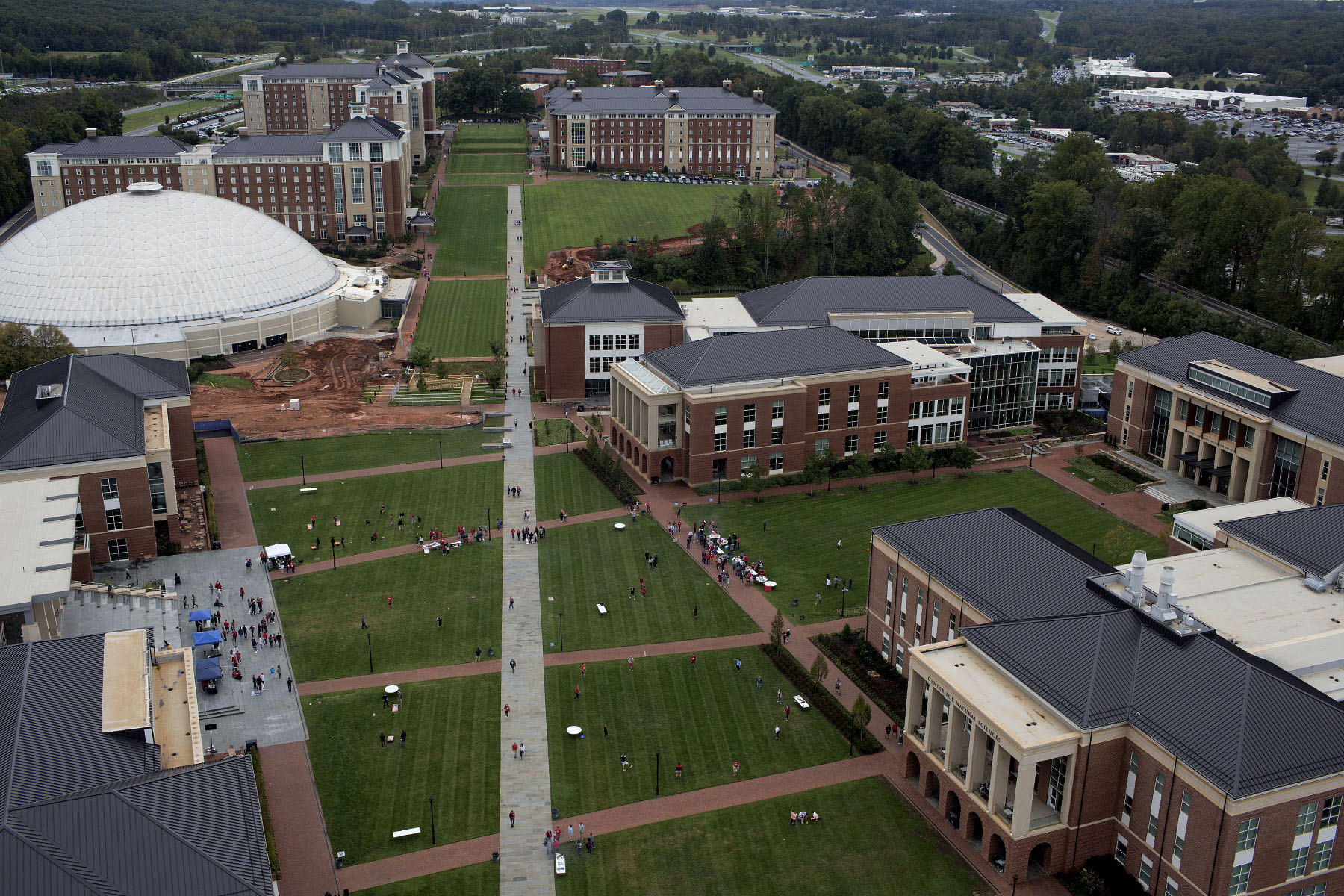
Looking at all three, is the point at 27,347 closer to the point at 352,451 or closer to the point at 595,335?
the point at 352,451

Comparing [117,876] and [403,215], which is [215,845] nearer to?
[117,876]

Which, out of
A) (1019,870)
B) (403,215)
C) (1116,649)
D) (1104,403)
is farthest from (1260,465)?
(403,215)

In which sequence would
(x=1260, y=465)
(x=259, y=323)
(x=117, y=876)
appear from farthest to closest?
(x=259, y=323), (x=1260, y=465), (x=117, y=876)

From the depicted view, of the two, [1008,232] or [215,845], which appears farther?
[1008,232]

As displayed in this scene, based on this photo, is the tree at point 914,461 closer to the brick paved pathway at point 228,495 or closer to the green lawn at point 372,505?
the green lawn at point 372,505

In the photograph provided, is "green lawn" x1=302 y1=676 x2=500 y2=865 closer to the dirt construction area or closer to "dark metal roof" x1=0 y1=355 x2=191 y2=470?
"dark metal roof" x1=0 y1=355 x2=191 y2=470

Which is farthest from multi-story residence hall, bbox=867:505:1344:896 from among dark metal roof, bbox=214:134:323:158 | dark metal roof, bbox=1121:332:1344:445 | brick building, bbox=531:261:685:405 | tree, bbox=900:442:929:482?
dark metal roof, bbox=214:134:323:158
